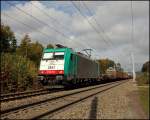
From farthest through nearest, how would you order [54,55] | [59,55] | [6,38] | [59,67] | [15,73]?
[6,38] < [15,73] < [54,55] < [59,55] < [59,67]

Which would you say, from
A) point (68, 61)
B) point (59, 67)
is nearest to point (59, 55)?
point (68, 61)

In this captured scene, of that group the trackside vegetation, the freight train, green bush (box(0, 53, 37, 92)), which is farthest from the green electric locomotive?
the trackside vegetation

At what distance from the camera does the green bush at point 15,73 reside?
81.4 feet

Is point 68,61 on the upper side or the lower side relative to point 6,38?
lower

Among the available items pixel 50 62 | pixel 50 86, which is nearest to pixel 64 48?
pixel 50 62

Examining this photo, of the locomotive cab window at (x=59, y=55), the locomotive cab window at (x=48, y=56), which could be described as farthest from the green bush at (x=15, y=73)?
the locomotive cab window at (x=59, y=55)

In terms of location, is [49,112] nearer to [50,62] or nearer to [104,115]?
[104,115]

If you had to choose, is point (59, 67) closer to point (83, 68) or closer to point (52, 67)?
point (52, 67)

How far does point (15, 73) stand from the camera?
84.7 ft

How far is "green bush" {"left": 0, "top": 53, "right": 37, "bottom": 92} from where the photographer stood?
976 inches

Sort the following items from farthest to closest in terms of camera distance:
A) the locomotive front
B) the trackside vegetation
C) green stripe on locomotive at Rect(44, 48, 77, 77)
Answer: green stripe on locomotive at Rect(44, 48, 77, 77)
the locomotive front
the trackside vegetation

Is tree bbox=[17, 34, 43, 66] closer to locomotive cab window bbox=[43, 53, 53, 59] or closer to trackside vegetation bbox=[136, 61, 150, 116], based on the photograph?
trackside vegetation bbox=[136, 61, 150, 116]

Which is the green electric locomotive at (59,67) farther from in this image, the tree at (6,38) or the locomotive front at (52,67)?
the tree at (6,38)

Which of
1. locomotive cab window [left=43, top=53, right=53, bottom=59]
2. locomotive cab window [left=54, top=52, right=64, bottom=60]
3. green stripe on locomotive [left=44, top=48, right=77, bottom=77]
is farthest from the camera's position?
locomotive cab window [left=43, top=53, right=53, bottom=59]
